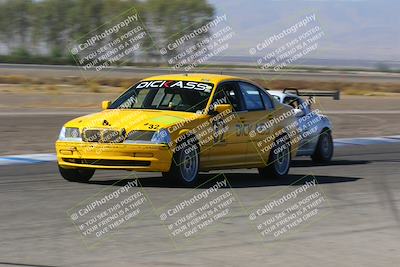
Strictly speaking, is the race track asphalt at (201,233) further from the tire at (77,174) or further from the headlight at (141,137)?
the headlight at (141,137)

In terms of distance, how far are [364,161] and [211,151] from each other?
584cm

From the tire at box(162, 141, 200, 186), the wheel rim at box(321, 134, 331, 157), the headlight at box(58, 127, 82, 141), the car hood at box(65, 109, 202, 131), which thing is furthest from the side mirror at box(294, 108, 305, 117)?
the headlight at box(58, 127, 82, 141)

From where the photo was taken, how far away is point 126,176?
12.9 meters

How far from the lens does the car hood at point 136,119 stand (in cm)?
1121

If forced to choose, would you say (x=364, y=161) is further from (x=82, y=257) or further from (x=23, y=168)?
(x=82, y=257)

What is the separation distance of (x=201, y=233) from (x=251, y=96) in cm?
487

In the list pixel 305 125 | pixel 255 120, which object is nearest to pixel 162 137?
pixel 255 120

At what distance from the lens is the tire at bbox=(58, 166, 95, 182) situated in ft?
39.3

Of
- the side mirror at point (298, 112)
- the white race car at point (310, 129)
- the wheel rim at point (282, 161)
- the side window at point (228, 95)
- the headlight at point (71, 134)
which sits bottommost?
the white race car at point (310, 129)

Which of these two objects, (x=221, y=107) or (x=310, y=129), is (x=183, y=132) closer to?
(x=221, y=107)

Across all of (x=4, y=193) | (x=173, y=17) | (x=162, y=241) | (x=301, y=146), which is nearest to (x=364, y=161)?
(x=301, y=146)

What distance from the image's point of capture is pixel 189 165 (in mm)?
11516

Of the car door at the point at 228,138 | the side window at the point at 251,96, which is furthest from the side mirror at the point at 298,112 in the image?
the car door at the point at 228,138

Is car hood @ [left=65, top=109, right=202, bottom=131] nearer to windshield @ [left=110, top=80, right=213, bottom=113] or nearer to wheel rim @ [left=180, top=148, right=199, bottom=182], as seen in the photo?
windshield @ [left=110, top=80, right=213, bottom=113]
